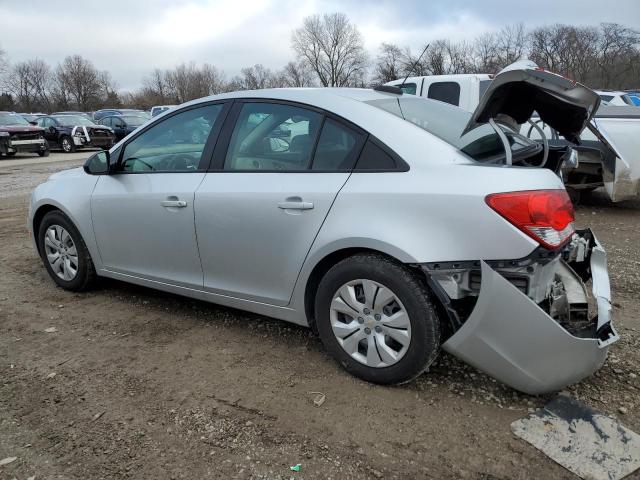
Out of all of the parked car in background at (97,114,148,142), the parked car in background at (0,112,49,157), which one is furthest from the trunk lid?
the parked car in background at (97,114,148,142)

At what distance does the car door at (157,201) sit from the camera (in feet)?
11.3

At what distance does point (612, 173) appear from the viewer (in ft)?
22.2

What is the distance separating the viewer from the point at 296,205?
114 inches

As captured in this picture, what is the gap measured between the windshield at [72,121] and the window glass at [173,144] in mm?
20677

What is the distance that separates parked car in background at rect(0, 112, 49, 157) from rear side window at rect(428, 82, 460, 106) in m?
16.2

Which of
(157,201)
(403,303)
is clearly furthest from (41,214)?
(403,303)

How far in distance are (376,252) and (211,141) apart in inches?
56.7

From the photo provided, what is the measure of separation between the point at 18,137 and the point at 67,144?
11.0 ft

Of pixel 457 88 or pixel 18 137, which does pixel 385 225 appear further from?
pixel 18 137

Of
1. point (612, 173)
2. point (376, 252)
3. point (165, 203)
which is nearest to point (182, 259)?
point (165, 203)

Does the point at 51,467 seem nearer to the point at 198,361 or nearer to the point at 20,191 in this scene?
the point at 198,361

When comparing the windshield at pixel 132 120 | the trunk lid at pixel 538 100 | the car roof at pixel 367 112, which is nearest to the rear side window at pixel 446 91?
the car roof at pixel 367 112

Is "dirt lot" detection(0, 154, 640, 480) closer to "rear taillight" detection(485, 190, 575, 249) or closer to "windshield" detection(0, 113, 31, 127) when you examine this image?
"rear taillight" detection(485, 190, 575, 249)

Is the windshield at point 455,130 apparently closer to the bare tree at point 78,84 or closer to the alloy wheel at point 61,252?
the alloy wheel at point 61,252
